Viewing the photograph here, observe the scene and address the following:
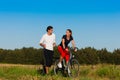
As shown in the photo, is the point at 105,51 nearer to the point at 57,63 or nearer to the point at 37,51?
the point at 37,51

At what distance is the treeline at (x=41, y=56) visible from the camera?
46438mm

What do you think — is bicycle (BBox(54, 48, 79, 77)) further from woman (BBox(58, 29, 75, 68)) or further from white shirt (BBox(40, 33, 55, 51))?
white shirt (BBox(40, 33, 55, 51))

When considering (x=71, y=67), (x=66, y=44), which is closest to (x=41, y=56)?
(x=71, y=67)

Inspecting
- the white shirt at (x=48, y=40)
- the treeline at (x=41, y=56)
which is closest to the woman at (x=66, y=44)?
the white shirt at (x=48, y=40)

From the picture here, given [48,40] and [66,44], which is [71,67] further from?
[48,40]

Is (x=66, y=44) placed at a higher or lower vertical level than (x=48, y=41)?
lower

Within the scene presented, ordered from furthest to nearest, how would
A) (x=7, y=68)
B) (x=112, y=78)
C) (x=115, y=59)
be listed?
1. (x=115, y=59)
2. (x=7, y=68)
3. (x=112, y=78)

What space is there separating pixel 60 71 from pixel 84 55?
3000 cm

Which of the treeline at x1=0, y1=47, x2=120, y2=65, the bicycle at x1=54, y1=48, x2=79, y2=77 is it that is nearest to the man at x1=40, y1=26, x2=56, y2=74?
the bicycle at x1=54, y1=48, x2=79, y2=77

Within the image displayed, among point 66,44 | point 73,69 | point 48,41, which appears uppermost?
point 48,41

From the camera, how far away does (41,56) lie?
49188mm

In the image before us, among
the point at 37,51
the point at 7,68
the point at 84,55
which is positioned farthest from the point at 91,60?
the point at 7,68

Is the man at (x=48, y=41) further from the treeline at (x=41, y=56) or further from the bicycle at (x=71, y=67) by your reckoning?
the treeline at (x=41, y=56)

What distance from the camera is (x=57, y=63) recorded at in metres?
17.0
